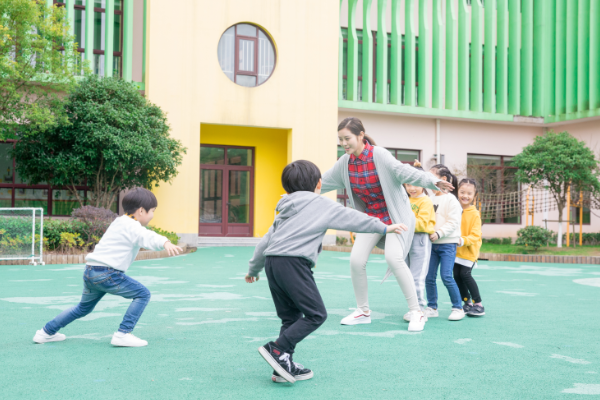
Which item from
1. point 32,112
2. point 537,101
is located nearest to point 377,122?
point 537,101

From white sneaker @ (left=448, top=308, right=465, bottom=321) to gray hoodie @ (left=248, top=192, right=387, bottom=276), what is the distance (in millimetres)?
2226

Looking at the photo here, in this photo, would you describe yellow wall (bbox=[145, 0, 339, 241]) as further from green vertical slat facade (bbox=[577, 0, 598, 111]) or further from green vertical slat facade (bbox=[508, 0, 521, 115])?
green vertical slat facade (bbox=[577, 0, 598, 111])

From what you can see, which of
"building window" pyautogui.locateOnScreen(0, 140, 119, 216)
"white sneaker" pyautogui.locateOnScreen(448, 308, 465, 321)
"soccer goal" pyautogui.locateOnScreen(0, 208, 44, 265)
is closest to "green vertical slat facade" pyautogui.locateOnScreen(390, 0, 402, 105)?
"building window" pyautogui.locateOnScreen(0, 140, 119, 216)

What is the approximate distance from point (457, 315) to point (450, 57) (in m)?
16.4

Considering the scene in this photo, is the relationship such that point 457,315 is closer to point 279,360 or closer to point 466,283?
point 466,283

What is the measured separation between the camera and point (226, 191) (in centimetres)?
1841

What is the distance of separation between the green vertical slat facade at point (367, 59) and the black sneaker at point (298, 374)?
1654cm

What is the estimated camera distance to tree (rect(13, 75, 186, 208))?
13594 millimetres

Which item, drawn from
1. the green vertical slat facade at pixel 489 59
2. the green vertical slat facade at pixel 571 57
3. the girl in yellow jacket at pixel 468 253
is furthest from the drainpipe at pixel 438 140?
the girl in yellow jacket at pixel 468 253

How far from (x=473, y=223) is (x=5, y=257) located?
27.6 ft

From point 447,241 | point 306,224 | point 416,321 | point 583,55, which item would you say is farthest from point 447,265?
point 583,55

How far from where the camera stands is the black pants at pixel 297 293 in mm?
3141

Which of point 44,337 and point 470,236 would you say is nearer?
point 44,337

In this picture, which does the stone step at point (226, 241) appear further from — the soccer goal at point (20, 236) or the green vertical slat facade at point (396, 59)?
the green vertical slat facade at point (396, 59)
